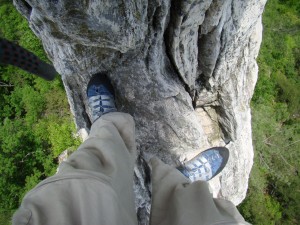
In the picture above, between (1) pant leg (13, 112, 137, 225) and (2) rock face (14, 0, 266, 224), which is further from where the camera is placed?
(2) rock face (14, 0, 266, 224)

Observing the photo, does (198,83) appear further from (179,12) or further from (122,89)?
(179,12)

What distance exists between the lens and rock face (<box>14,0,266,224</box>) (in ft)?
6.61

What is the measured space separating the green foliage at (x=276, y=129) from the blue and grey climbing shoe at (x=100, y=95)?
5412mm

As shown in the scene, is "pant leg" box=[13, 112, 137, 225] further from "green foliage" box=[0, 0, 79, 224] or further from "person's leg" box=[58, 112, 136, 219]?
"green foliage" box=[0, 0, 79, 224]

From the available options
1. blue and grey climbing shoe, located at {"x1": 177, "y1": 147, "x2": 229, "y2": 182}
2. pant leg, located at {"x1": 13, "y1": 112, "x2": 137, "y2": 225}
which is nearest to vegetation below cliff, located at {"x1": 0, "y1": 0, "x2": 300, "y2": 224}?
blue and grey climbing shoe, located at {"x1": 177, "y1": 147, "x2": 229, "y2": 182}

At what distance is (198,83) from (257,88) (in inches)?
226

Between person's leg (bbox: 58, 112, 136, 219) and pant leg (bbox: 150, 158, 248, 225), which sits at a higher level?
person's leg (bbox: 58, 112, 136, 219)

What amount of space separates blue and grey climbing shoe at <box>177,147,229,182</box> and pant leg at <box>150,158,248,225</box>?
129cm

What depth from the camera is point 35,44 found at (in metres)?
7.82

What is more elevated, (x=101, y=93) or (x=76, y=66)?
(x=76, y=66)

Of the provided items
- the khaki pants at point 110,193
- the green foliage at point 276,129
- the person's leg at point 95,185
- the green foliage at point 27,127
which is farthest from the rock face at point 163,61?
the green foliage at point 27,127

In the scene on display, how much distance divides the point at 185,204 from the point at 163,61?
133 cm

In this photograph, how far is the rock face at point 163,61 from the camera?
2.01 meters

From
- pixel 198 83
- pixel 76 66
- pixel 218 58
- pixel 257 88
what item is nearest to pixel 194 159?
pixel 198 83
